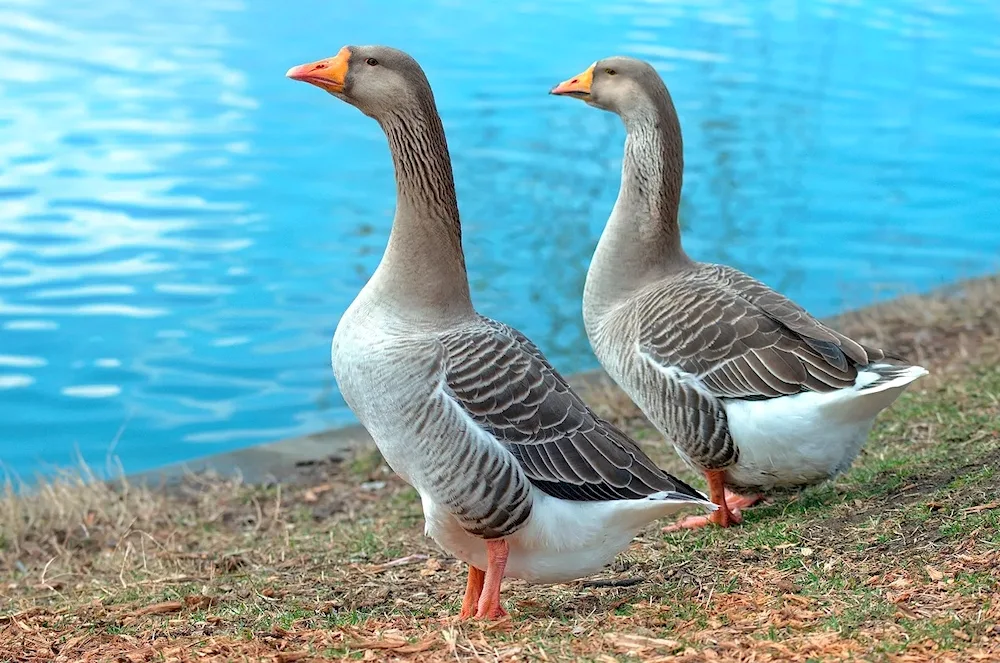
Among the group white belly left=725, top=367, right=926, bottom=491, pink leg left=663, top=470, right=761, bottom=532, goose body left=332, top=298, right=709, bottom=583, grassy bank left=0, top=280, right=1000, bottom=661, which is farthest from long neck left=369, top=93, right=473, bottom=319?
pink leg left=663, top=470, right=761, bottom=532

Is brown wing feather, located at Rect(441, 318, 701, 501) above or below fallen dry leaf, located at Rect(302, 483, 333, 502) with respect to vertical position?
above

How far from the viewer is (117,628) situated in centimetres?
441

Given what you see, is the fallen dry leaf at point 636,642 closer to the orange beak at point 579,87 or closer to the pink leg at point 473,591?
the pink leg at point 473,591

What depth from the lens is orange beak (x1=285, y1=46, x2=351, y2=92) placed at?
14.0ft

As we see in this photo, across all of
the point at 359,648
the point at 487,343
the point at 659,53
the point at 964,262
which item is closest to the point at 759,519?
the point at 487,343

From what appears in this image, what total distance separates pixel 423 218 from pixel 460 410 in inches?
30.3

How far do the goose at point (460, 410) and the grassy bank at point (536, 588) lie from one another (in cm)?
27

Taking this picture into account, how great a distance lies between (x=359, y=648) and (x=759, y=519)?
8.42ft

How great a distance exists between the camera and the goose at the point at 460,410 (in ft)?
13.1

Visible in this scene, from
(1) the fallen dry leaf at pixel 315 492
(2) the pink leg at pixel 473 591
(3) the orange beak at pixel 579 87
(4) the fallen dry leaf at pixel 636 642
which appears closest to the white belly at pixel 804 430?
(2) the pink leg at pixel 473 591

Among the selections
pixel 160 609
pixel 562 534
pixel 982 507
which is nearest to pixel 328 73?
pixel 562 534

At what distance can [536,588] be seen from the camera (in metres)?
4.91

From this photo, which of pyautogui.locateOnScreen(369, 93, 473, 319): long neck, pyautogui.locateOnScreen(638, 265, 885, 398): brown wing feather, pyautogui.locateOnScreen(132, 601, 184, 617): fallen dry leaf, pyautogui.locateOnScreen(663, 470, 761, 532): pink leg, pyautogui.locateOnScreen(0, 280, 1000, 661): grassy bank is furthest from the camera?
pyautogui.locateOnScreen(663, 470, 761, 532): pink leg

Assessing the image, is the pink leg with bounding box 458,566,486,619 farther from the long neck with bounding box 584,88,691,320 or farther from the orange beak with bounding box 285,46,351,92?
the long neck with bounding box 584,88,691,320
